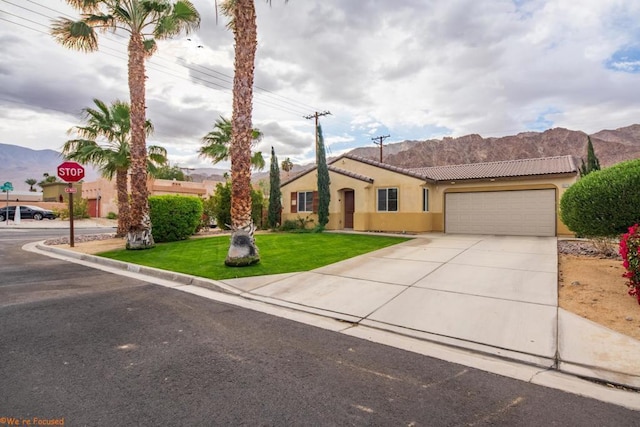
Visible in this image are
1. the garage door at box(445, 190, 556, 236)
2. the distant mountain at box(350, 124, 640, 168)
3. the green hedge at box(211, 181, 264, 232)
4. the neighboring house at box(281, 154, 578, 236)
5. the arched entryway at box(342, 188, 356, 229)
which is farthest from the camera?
the distant mountain at box(350, 124, 640, 168)

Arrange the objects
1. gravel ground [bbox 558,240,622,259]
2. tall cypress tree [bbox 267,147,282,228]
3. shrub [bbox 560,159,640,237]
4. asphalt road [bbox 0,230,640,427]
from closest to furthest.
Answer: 1. asphalt road [bbox 0,230,640,427]
2. shrub [bbox 560,159,640,237]
3. gravel ground [bbox 558,240,622,259]
4. tall cypress tree [bbox 267,147,282,228]

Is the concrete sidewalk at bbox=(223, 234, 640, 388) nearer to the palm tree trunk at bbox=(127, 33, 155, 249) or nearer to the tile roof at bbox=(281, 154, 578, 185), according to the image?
the palm tree trunk at bbox=(127, 33, 155, 249)

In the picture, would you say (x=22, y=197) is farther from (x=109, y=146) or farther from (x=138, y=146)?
(x=138, y=146)

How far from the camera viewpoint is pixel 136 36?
12.7 metres

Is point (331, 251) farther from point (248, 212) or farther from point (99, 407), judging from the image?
point (99, 407)

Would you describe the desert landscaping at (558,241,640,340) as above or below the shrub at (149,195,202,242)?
below

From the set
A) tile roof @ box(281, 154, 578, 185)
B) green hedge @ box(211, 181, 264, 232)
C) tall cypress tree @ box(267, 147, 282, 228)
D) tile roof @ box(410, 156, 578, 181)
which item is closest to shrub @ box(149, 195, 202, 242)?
green hedge @ box(211, 181, 264, 232)

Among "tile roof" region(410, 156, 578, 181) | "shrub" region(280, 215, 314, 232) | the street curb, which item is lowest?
the street curb

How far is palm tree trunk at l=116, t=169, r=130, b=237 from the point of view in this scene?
638 inches

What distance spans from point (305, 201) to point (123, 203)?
1021 centimetres

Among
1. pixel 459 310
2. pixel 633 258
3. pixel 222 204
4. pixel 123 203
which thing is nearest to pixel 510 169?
pixel 633 258

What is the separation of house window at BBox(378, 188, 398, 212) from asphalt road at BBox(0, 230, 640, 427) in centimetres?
1494

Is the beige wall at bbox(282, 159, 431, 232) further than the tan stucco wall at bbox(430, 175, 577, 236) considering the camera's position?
Yes

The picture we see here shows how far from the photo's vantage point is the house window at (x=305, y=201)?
21609 millimetres
